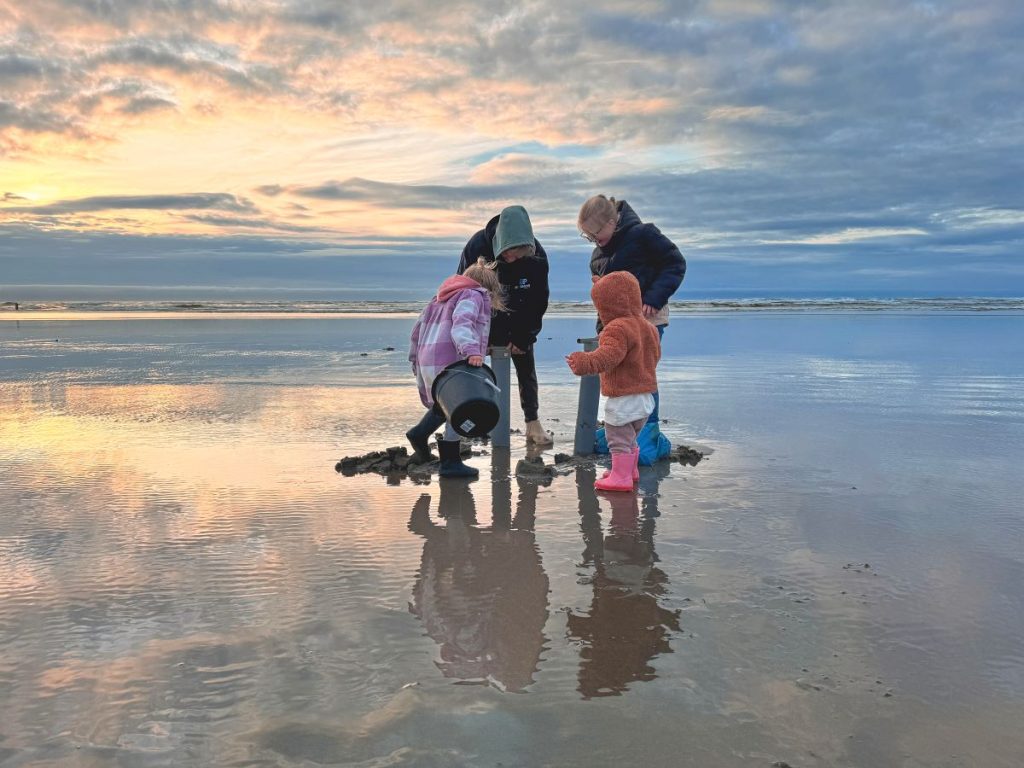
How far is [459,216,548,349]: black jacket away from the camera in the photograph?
679cm

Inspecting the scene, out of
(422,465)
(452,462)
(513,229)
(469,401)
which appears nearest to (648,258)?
(513,229)

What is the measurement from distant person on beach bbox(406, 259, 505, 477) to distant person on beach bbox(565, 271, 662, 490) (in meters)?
0.78

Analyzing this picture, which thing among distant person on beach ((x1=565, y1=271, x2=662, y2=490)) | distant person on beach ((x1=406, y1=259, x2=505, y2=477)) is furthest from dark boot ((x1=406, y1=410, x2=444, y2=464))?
distant person on beach ((x1=565, y1=271, x2=662, y2=490))

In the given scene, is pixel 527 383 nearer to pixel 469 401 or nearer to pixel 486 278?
pixel 486 278

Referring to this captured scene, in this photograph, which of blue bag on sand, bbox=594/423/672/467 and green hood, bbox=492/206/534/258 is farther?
green hood, bbox=492/206/534/258

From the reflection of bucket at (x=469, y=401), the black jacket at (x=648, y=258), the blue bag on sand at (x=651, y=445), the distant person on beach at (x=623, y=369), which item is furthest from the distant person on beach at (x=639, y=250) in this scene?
the reflection of bucket at (x=469, y=401)

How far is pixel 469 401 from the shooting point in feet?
16.5

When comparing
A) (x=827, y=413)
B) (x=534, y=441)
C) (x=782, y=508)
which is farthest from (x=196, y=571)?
(x=827, y=413)

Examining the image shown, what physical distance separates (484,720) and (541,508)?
2.43 meters

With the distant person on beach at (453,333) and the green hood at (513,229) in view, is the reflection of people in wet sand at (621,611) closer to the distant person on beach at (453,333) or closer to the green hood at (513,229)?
the distant person on beach at (453,333)

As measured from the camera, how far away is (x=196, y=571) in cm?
343

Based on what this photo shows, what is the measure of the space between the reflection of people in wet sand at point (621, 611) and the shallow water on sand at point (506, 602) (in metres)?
0.01

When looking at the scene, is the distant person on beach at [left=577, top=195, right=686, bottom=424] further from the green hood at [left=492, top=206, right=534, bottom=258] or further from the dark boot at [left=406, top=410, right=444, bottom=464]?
the dark boot at [left=406, top=410, right=444, bottom=464]

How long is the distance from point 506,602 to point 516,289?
Result: 4051 mm
